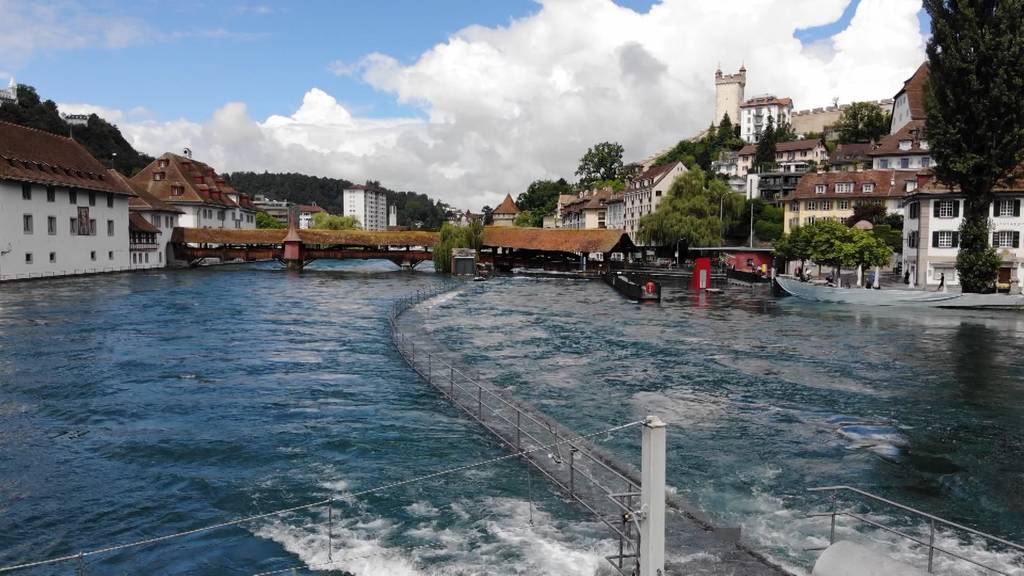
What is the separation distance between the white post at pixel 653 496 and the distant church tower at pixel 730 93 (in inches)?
6678

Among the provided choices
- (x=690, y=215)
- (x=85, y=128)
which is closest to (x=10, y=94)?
(x=85, y=128)

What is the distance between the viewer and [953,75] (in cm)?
4066

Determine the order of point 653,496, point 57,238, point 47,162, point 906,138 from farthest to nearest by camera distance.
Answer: point 906,138, point 47,162, point 57,238, point 653,496

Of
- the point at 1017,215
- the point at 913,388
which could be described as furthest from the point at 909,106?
the point at 913,388

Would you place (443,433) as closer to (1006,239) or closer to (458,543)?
(458,543)

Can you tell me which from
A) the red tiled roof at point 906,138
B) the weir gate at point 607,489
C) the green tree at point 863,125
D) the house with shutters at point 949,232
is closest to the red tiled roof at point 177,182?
the house with shutters at point 949,232

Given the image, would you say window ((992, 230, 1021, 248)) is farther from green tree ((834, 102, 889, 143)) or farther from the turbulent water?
green tree ((834, 102, 889, 143))

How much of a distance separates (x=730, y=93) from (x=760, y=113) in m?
13.3

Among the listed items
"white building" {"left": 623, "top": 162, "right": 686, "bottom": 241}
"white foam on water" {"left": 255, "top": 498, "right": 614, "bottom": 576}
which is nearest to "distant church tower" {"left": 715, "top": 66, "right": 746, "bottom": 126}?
"white building" {"left": 623, "top": 162, "right": 686, "bottom": 241}

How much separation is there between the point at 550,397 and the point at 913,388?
419 inches

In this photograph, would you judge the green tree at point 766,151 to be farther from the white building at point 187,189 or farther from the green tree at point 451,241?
the white building at point 187,189

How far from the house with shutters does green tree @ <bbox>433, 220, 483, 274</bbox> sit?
137ft

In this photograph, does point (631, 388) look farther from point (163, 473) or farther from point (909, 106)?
point (909, 106)

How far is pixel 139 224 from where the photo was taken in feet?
244
